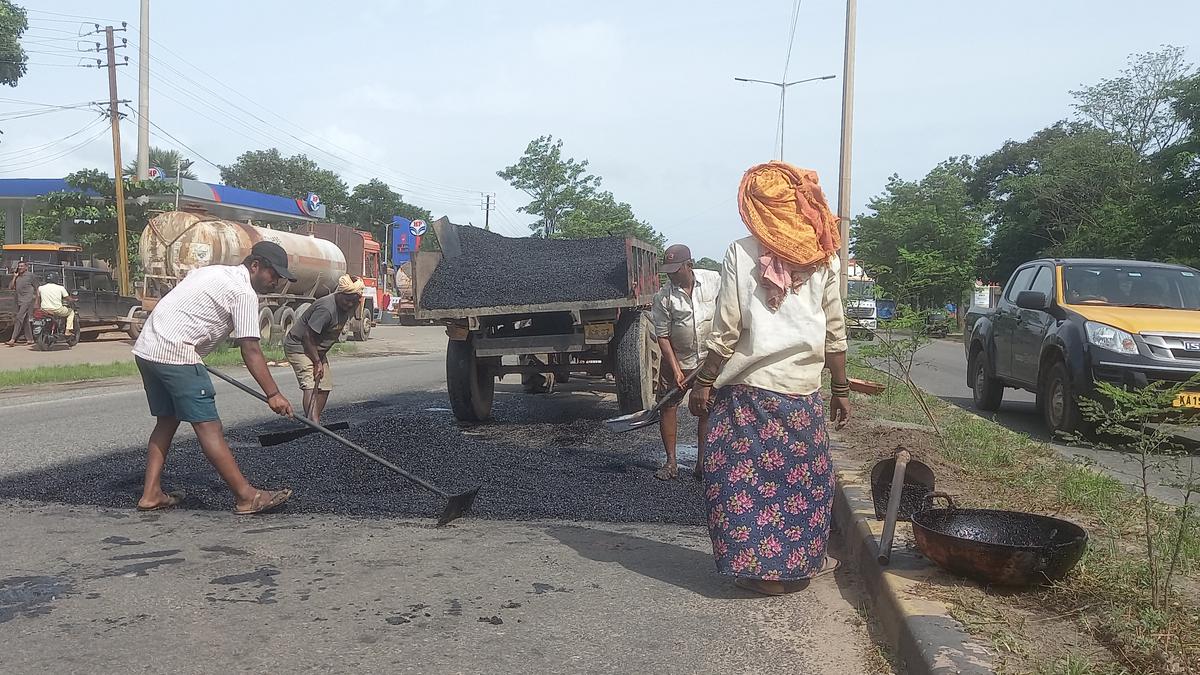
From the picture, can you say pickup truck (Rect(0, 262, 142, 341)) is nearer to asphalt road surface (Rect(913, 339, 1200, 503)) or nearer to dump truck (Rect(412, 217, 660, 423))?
dump truck (Rect(412, 217, 660, 423))

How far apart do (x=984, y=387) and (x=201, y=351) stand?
8.81m

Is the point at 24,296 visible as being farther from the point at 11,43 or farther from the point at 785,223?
the point at 785,223

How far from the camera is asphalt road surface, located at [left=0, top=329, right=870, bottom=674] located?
3.38m

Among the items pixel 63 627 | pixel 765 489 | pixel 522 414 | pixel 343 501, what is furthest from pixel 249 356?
pixel 522 414

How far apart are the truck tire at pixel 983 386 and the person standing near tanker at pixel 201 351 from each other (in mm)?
8389

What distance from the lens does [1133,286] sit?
9.34 m

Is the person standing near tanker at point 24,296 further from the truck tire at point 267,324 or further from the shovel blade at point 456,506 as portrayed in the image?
the shovel blade at point 456,506

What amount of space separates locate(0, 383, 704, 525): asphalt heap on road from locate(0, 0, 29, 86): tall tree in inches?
874

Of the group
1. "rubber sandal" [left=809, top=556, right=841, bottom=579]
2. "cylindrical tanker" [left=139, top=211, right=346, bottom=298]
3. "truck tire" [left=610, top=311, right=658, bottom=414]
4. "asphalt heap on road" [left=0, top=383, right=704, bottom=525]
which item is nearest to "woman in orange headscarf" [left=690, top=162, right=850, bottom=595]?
"rubber sandal" [left=809, top=556, right=841, bottom=579]

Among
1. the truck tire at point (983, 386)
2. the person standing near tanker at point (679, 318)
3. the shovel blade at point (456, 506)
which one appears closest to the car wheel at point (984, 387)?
the truck tire at point (983, 386)

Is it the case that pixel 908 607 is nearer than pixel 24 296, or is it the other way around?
pixel 908 607

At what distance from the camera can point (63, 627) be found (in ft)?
11.6

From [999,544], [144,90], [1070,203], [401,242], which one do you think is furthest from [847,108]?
[401,242]

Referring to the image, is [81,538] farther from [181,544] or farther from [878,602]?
[878,602]
